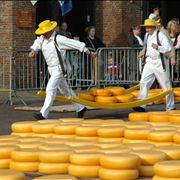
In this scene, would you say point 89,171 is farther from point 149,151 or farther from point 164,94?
point 164,94

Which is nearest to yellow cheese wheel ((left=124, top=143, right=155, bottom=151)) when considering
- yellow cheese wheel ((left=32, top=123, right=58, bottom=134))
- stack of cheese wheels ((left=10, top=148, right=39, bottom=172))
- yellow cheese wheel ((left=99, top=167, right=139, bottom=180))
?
yellow cheese wheel ((left=99, top=167, right=139, bottom=180))

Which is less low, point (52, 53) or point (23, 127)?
point (52, 53)

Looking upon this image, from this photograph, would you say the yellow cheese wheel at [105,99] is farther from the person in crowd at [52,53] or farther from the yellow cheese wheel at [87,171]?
the yellow cheese wheel at [87,171]

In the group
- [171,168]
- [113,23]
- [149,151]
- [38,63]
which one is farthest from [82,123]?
[113,23]

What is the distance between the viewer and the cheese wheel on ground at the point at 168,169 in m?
6.25

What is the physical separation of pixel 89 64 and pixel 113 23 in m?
6.13

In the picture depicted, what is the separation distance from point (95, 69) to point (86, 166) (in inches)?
429

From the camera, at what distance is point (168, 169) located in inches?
247

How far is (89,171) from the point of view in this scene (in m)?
6.89

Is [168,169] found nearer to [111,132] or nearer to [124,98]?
[111,132]

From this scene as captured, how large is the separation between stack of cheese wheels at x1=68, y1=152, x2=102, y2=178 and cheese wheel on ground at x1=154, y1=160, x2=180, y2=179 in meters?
→ 0.73

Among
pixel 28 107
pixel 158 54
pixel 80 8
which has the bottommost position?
pixel 28 107

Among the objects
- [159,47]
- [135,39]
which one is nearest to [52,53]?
[159,47]

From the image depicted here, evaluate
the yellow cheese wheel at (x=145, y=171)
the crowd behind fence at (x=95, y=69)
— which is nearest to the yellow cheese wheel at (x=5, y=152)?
the yellow cheese wheel at (x=145, y=171)
